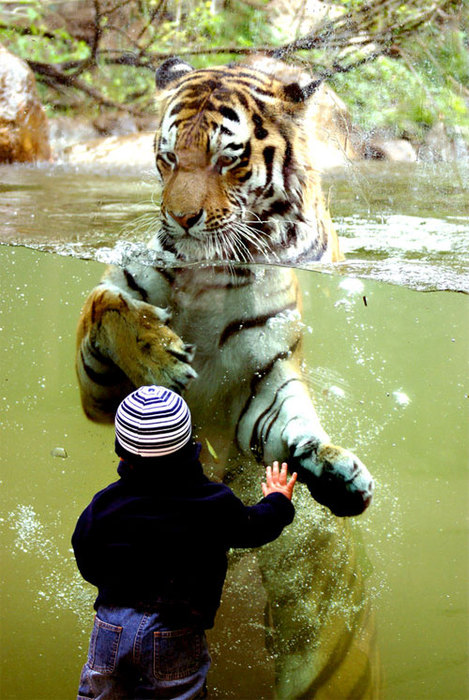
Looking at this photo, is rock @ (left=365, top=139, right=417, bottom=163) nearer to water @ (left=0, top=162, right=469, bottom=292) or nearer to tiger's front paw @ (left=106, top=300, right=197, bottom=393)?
water @ (left=0, top=162, right=469, bottom=292)

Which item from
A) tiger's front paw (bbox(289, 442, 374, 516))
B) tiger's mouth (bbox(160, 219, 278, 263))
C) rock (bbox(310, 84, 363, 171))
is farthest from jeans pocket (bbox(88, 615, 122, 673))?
rock (bbox(310, 84, 363, 171))

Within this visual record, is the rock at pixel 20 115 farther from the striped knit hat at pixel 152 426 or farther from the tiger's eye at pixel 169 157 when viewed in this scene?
the striped knit hat at pixel 152 426

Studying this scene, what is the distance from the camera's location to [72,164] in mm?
3287

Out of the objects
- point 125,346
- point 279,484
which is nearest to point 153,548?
point 279,484

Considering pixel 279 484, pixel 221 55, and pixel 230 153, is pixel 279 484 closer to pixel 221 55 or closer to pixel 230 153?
pixel 230 153

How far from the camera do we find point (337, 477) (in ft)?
8.43

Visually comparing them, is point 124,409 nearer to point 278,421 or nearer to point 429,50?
point 278,421

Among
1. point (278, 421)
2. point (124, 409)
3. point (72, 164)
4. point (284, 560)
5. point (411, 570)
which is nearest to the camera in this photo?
point (124, 409)

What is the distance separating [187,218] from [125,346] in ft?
2.17

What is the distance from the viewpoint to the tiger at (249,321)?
2.70m

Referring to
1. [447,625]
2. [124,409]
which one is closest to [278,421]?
[124,409]

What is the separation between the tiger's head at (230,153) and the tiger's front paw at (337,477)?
37.6 inches

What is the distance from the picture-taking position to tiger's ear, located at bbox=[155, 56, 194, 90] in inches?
111

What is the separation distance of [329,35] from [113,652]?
247 cm
